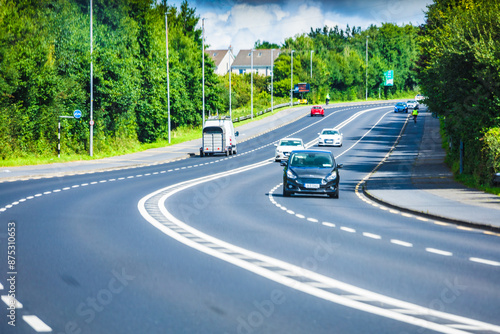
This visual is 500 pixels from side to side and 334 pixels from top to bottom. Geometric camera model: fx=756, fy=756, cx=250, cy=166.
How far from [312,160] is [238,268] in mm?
16418

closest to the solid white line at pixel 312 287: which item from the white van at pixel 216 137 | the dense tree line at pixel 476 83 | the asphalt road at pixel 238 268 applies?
the asphalt road at pixel 238 268

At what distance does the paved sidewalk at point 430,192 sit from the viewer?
19.8m

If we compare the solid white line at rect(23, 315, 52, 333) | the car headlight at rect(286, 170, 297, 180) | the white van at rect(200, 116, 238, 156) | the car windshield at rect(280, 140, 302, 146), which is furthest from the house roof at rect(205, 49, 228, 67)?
the solid white line at rect(23, 315, 52, 333)

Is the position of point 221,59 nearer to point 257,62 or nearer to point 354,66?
point 257,62

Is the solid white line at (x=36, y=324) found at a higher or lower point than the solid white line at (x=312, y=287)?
higher

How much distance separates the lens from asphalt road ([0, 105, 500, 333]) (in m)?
8.32

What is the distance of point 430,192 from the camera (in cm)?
2733

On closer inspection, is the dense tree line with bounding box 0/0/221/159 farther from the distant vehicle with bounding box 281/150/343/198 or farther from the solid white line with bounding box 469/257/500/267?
the solid white line with bounding box 469/257/500/267

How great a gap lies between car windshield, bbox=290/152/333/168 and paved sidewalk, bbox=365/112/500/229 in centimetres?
195

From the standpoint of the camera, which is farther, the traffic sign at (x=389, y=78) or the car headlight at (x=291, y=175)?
the traffic sign at (x=389, y=78)

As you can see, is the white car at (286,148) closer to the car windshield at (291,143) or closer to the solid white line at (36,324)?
the car windshield at (291,143)

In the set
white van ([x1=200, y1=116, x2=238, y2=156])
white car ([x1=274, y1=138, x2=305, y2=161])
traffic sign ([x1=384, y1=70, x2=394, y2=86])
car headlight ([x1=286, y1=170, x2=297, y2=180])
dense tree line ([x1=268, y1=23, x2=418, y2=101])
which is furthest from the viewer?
traffic sign ([x1=384, y1=70, x2=394, y2=86])

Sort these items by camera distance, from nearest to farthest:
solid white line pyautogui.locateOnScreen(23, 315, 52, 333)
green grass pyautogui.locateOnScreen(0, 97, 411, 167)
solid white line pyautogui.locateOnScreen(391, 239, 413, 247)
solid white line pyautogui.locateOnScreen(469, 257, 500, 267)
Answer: solid white line pyautogui.locateOnScreen(23, 315, 52, 333), solid white line pyautogui.locateOnScreen(469, 257, 500, 267), solid white line pyautogui.locateOnScreen(391, 239, 413, 247), green grass pyautogui.locateOnScreen(0, 97, 411, 167)

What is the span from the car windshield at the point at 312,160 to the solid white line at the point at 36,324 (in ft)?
63.5
